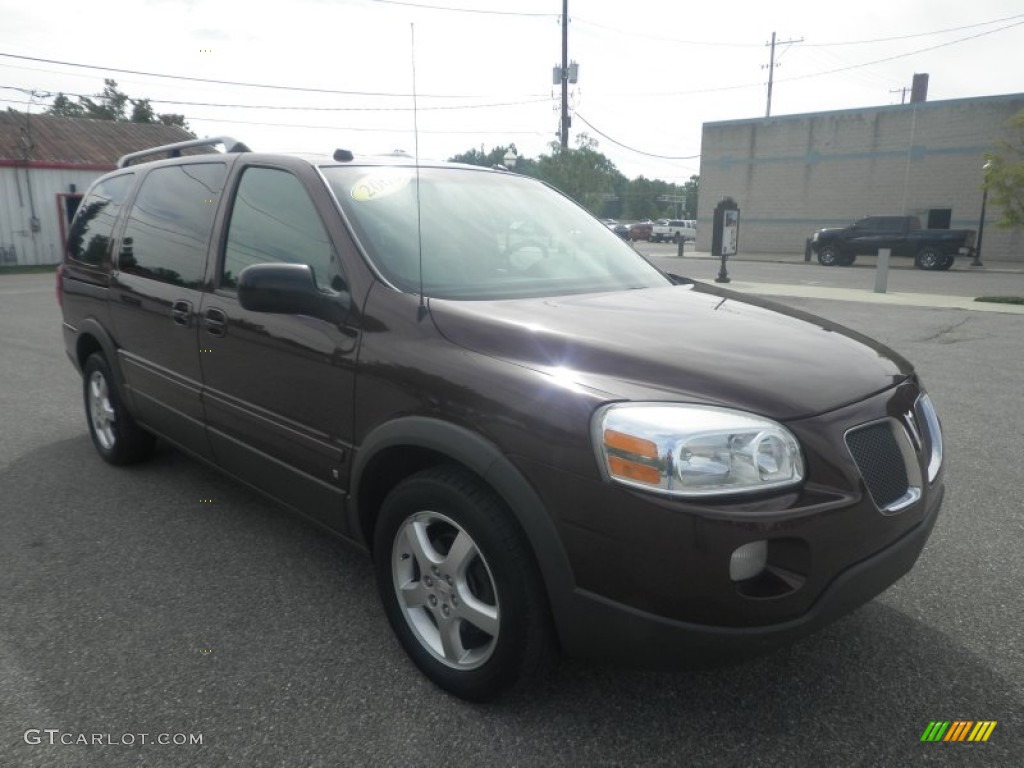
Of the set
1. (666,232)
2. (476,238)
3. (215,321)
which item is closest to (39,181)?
(215,321)

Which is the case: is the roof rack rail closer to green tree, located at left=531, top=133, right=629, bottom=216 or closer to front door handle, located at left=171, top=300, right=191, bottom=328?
front door handle, located at left=171, top=300, right=191, bottom=328

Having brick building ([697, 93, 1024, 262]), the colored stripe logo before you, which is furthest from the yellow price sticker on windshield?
brick building ([697, 93, 1024, 262])

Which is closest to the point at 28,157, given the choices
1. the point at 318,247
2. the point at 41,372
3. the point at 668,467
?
the point at 41,372

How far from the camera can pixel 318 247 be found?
285cm

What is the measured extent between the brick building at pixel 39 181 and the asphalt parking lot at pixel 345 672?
82.8 ft

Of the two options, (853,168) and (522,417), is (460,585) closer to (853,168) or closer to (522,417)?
(522,417)

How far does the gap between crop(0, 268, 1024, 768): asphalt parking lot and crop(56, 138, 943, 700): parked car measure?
0.25 metres

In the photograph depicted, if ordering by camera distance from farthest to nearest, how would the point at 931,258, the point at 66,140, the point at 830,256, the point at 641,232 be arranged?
the point at 641,232
the point at 830,256
the point at 66,140
the point at 931,258

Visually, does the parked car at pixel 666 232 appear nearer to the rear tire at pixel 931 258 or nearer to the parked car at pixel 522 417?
the rear tire at pixel 931 258

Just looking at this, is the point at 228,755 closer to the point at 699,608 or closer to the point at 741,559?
the point at 699,608

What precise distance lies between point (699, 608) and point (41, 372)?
302 inches

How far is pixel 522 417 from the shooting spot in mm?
2072

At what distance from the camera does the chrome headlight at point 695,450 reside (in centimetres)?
188

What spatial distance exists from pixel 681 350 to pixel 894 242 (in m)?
28.0
